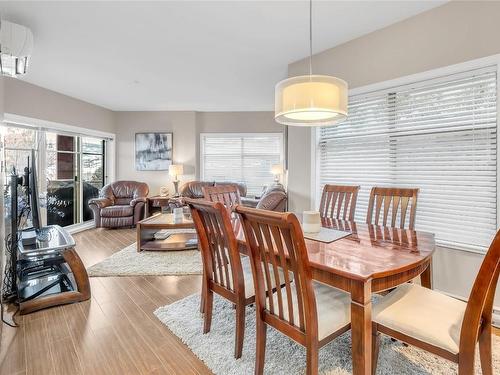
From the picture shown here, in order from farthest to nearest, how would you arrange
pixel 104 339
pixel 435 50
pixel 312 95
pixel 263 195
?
1. pixel 263 195
2. pixel 435 50
3. pixel 104 339
4. pixel 312 95

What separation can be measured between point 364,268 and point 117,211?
5.16 metres

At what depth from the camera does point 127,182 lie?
6121mm

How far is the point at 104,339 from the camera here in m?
1.97

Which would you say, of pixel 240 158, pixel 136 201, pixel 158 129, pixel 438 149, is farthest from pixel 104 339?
pixel 158 129

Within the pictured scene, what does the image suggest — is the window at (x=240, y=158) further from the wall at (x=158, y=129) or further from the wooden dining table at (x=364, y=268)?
the wooden dining table at (x=364, y=268)

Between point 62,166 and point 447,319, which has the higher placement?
point 62,166

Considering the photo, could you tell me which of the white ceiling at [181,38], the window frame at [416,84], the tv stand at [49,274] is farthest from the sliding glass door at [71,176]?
the window frame at [416,84]

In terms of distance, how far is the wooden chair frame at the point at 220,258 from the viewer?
161cm

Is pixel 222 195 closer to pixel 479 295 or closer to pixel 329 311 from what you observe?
pixel 329 311

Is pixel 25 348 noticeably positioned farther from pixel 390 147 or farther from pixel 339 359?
pixel 390 147

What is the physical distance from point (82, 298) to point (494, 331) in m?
3.40

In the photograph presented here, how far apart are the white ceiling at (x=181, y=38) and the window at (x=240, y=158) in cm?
202

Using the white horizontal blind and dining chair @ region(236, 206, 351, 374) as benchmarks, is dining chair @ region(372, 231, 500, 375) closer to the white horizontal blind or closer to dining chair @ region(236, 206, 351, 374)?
dining chair @ region(236, 206, 351, 374)

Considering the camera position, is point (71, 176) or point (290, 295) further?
point (71, 176)
